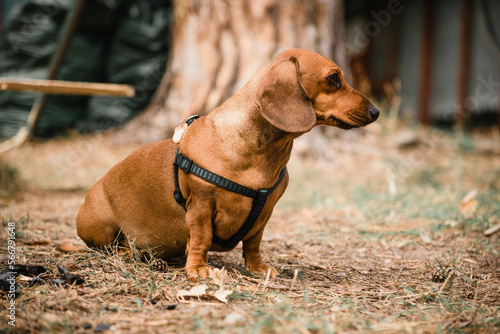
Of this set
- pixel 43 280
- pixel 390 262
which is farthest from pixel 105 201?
pixel 390 262

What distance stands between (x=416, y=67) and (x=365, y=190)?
519 cm

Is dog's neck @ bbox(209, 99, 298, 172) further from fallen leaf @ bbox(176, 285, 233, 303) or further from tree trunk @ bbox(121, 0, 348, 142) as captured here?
tree trunk @ bbox(121, 0, 348, 142)

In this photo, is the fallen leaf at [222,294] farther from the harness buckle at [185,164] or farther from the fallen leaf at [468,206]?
the fallen leaf at [468,206]

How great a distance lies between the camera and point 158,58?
256 inches

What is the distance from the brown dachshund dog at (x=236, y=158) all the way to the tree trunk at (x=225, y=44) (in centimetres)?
298

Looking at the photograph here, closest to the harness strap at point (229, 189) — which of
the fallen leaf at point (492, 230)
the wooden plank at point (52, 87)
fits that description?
the fallen leaf at point (492, 230)

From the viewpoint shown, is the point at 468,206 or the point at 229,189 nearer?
the point at 229,189

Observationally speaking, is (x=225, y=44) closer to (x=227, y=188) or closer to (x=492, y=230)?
(x=492, y=230)

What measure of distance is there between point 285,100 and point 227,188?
0.43 meters

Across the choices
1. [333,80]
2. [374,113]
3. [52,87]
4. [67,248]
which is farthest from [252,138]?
[52,87]

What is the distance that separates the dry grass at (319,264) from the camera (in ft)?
5.03

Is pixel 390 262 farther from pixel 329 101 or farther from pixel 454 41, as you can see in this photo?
pixel 454 41

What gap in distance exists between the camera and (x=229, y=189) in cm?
188

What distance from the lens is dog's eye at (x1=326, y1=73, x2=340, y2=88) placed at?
201cm
